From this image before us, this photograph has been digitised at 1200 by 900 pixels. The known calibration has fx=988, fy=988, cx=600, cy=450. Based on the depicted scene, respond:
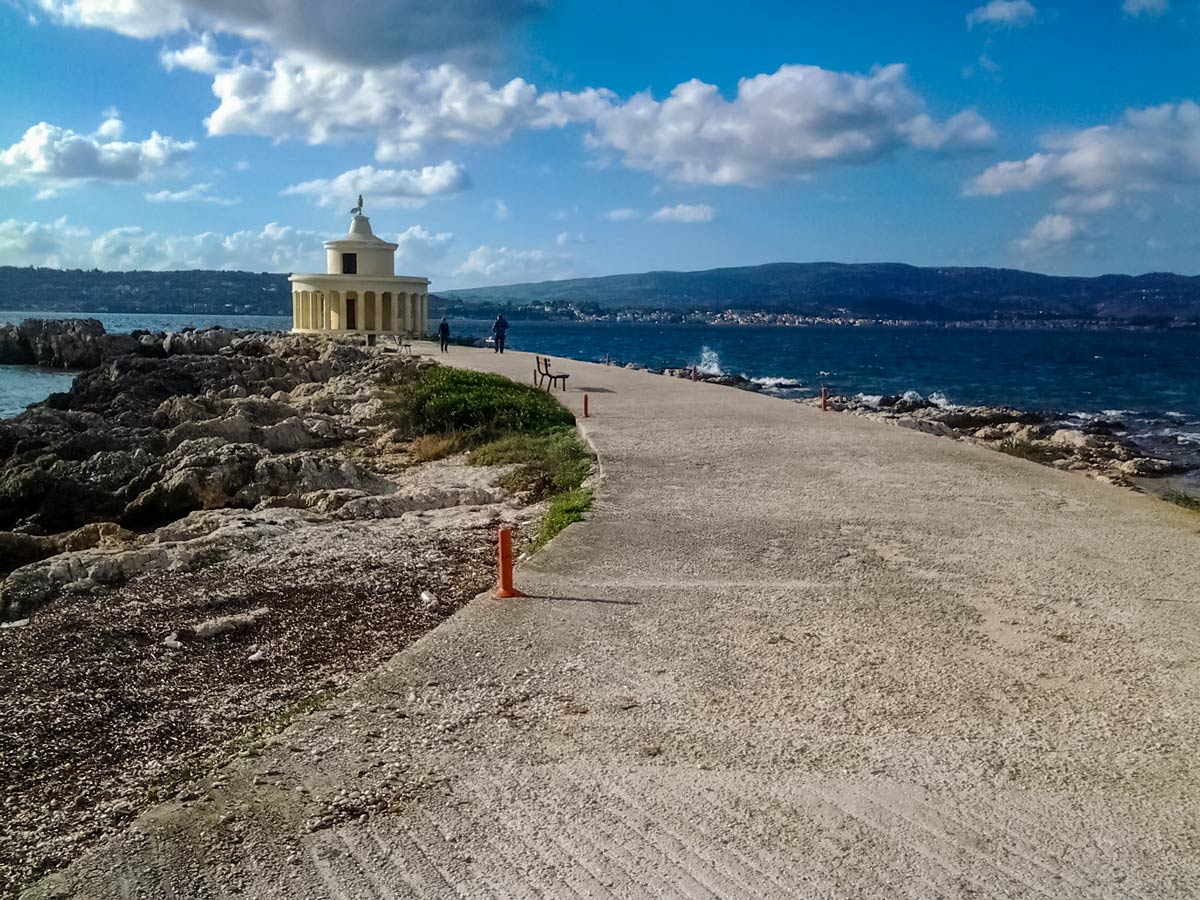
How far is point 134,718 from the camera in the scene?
19.6ft

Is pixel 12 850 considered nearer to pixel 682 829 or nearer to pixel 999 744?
pixel 682 829

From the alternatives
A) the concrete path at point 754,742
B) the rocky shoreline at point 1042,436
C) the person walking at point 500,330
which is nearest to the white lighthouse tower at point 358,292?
Result: the person walking at point 500,330

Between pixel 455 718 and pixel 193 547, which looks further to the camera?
pixel 193 547

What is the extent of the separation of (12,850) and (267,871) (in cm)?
129

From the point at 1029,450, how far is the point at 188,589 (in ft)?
59.0

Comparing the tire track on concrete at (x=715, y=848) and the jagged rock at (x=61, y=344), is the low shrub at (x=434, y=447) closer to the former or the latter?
the tire track on concrete at (x=715, y=848)

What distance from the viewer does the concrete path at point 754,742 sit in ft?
14.4

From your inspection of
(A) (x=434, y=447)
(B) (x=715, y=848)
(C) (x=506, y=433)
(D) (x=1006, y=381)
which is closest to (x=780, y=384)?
(D) (x=1006, y=381)

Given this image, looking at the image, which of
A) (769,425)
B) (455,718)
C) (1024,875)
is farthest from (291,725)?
(769,425)

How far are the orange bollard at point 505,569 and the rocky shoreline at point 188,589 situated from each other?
1.81ft

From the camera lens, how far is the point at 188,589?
331 inches

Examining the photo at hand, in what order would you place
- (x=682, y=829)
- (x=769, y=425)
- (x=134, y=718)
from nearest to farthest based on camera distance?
(x=682, y=829) → (x=134, y=718) → (x=769, y=425)

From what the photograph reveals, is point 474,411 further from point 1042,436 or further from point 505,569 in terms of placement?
point 1042,436

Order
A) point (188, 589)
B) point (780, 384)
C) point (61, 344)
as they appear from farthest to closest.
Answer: point (61, 344)
point (780, 384)
point (188, 589)
